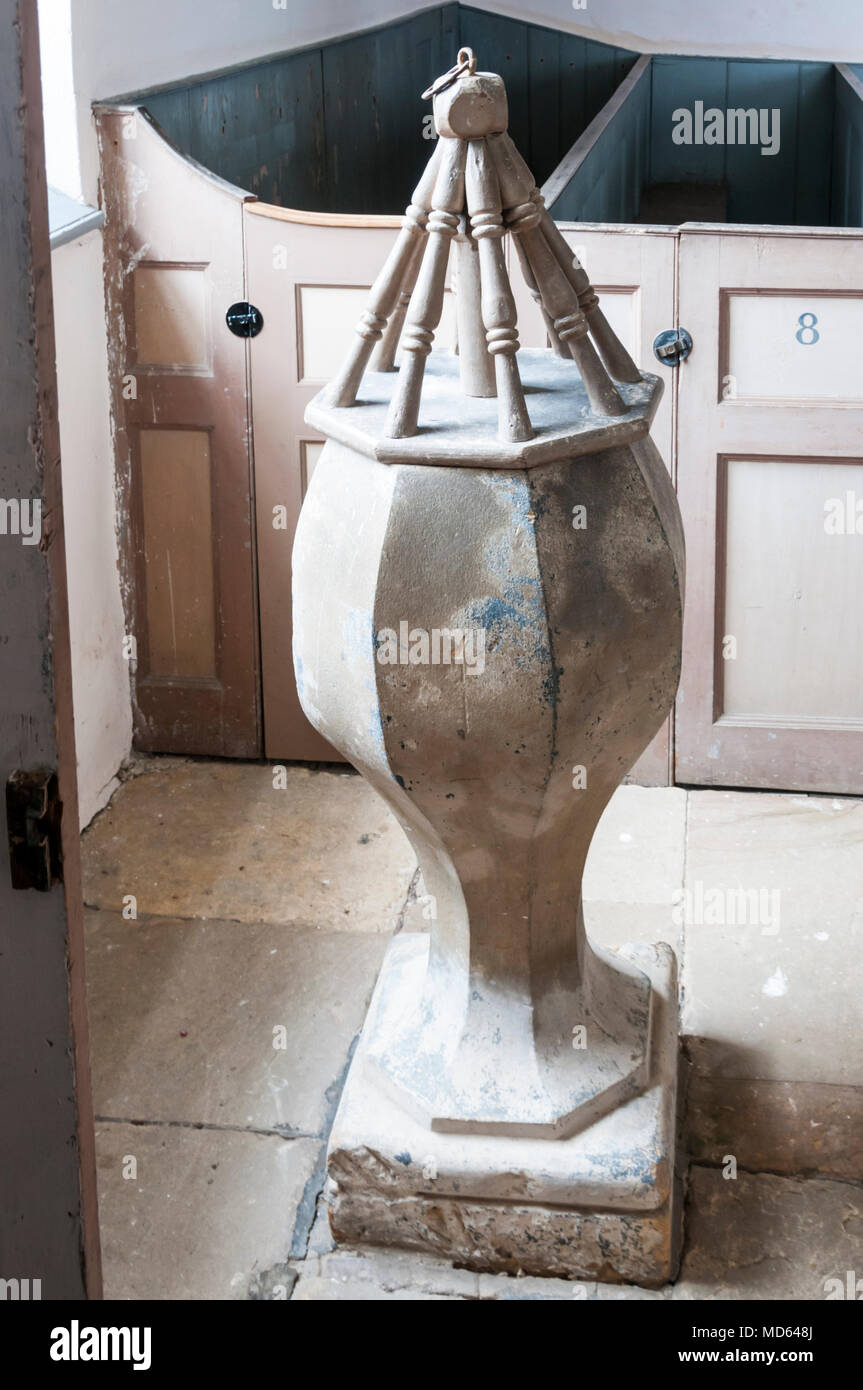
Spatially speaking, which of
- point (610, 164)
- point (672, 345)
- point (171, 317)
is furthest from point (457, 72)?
point (610, 164)

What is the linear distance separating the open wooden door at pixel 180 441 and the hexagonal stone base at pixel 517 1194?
68.6 inches

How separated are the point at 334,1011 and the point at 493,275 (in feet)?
5.05

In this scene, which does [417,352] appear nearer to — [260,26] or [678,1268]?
[678,1268]

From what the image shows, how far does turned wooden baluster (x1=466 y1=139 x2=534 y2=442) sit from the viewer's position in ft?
6.75

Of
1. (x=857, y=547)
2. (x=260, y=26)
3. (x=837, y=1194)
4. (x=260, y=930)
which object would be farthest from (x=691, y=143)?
(x=837, y=1194)

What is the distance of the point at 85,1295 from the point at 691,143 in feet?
16.9

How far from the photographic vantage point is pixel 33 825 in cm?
146

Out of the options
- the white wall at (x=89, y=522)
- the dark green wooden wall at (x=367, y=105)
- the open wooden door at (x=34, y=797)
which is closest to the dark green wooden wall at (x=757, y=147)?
the dark green wooden wall at (x=367, y=105)

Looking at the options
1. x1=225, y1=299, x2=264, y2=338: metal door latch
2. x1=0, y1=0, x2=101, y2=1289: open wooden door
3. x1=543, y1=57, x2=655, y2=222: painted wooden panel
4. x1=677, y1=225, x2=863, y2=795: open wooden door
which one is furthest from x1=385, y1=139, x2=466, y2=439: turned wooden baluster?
x1=225, y1=299, x2=264, y2=338: metal door latch

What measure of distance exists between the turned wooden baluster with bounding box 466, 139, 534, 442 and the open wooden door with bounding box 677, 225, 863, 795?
1.50m

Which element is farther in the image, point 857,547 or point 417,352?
point 857,547

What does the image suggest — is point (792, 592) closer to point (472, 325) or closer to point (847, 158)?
point (472, 325)

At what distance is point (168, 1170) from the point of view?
2.60 metres

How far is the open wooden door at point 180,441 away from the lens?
362cm
